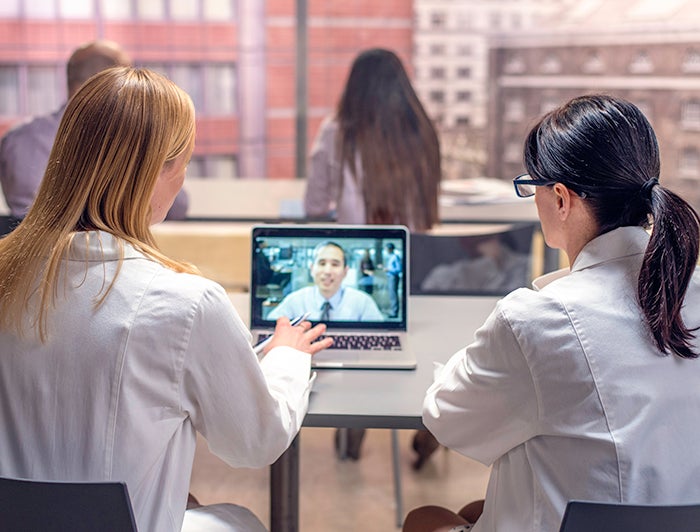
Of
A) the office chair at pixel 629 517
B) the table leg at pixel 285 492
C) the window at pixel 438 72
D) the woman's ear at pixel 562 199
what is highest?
the window at pixel 438 72

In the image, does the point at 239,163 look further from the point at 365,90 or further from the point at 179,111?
the point at 179,111

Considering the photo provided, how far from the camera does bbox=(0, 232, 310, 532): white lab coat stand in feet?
4.41

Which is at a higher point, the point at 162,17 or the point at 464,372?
the point at 162,17

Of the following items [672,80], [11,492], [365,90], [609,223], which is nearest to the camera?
[11,492]

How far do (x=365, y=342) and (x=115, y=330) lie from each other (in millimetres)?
794

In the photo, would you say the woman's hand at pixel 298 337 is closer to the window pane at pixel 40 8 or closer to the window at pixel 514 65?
the window at pixel 514 65

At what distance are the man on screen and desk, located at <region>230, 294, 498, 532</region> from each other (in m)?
0.16

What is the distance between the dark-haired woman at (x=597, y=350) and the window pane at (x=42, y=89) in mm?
4144

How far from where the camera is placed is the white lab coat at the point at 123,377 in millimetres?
1343

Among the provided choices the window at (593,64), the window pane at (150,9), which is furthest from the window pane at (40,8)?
the window at (593,64)

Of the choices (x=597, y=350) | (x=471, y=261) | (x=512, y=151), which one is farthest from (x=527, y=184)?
(x=512, y=151)

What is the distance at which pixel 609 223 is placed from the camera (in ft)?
4.71

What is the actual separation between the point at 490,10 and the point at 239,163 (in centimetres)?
160

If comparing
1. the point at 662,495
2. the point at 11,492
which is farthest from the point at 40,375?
the point at 662,495
